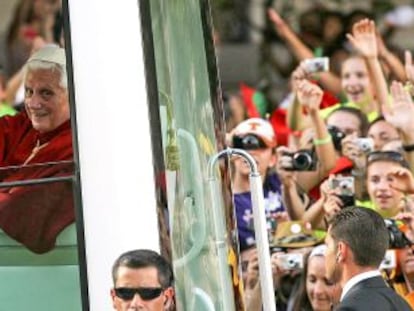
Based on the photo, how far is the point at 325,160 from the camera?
6.51 meters

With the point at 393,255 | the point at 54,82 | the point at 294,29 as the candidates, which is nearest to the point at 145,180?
the point at 54,82

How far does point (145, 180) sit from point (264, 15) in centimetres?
368

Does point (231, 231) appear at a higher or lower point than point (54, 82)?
lower

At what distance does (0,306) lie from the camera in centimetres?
355

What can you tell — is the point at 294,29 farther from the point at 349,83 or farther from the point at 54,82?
the point at 54,82

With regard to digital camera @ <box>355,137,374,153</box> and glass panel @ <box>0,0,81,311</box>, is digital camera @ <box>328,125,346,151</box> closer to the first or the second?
digital camera @ <box>355,137,374,153</box>

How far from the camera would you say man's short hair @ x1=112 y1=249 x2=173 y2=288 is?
10.5ft

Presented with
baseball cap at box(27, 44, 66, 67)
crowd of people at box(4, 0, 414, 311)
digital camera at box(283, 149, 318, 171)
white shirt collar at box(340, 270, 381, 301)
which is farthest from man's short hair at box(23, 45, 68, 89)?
digital camera at box(283, 149, 318, 171)

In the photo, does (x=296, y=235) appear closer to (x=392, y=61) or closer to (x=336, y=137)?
(x=336, y=137)

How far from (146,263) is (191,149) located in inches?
20.1

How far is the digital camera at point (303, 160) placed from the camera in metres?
6.54

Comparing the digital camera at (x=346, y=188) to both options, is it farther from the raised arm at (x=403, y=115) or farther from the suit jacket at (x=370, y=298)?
the suit jacket at (x=370, y=298)

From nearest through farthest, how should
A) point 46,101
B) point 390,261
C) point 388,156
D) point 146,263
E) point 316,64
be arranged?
point 146,263 → point 46,101 → point 390,261 → point 388,156 → point 316,64

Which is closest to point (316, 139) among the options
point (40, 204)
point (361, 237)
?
point (361, 237)
